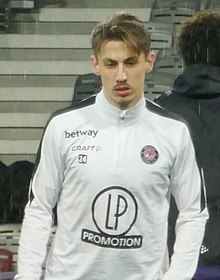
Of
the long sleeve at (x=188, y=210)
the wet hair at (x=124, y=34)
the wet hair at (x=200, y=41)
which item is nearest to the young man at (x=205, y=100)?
the wet hair at (x=200, y=41)

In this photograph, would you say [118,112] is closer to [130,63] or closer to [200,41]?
[130,63]

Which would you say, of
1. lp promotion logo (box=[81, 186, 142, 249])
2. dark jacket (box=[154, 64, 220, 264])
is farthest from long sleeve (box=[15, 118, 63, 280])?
dark jacket (box=[154, 64, 220, 264])

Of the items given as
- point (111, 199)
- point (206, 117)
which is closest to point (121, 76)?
point (111, 199)

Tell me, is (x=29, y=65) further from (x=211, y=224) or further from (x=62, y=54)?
(x=211, y=224)

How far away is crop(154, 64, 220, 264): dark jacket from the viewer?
4.04 m

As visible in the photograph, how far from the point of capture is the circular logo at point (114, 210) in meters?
3.17

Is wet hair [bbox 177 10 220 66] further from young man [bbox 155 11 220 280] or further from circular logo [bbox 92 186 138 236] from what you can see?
circular logo [bbox 92 186 138 236]

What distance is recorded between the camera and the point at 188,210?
3.28 m

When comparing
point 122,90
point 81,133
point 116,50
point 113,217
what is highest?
point 116,50

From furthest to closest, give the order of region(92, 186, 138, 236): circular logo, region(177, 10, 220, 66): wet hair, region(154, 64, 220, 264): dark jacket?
region(177, 10, 220, 66): wet hair < region(154, 64, 220, 264): dark jacket < region(92, 186, 138, 236): circular logo

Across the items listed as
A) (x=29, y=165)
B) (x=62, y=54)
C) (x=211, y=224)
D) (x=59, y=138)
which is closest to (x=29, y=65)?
(x=62, y=54)

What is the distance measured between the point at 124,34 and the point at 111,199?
49 centimetres

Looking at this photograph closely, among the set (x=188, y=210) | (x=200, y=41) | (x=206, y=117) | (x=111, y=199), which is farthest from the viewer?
(x=200, y=41)

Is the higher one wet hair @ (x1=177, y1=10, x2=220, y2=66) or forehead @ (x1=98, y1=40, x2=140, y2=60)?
forehead @ (x1=98, y1=40, x2=140, y2=60)
